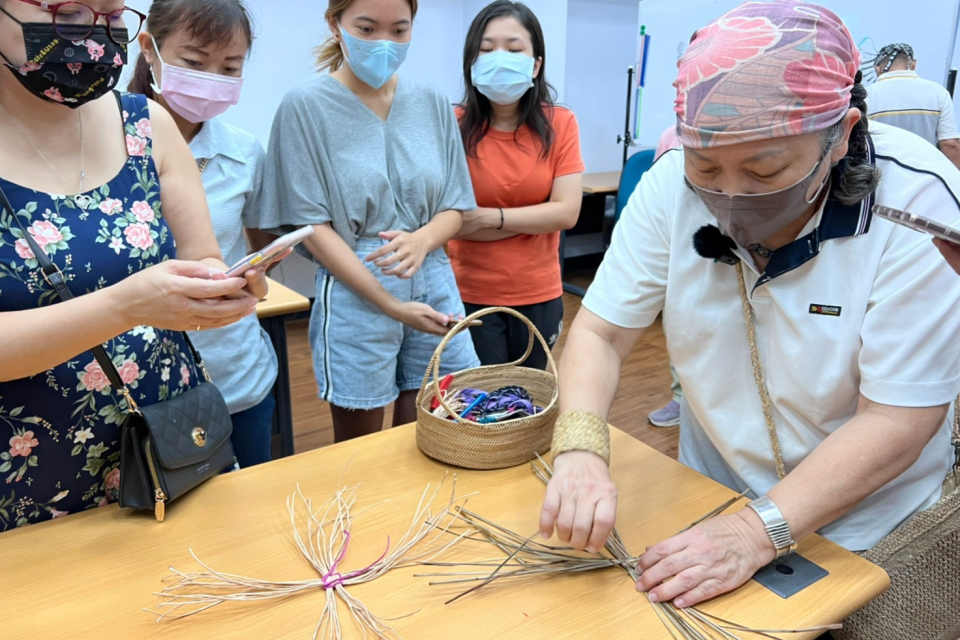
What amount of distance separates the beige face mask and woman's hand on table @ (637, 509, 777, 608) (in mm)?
451

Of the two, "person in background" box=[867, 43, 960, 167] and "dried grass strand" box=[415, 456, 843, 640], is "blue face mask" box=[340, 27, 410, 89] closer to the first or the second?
"dried grass strand" box=[415, 456, 843, 640]

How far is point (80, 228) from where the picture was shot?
3.71 ft

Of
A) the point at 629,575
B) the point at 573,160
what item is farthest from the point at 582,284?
the point at 629,575

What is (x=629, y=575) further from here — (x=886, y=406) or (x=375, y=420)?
(x=375, y=420)

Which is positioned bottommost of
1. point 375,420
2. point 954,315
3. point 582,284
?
point 582,284

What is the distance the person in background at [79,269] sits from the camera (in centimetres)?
104

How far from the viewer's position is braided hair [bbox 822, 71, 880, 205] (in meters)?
1.09

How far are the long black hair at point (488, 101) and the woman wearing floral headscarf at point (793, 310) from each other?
1172 millimetres

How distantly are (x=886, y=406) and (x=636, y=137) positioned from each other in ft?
16.8

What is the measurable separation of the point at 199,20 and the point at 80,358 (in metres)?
1.02

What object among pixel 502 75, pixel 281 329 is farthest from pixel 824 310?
pixel 281 329

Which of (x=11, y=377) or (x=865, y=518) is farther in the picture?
(x=865, y=518)

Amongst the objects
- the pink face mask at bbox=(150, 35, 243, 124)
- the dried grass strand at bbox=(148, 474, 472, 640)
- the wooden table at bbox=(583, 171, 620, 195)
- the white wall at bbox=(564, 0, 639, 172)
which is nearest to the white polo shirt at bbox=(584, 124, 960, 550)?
the dried grass strand at bbox=(148, 474, 472, 640)

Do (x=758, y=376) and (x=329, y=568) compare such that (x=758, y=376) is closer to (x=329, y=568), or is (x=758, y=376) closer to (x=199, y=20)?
(x=329, y=568)
